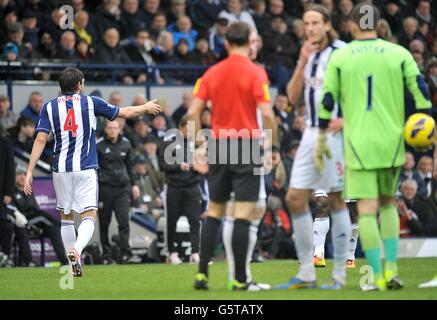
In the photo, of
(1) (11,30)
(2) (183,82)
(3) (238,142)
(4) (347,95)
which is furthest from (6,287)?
(2) (183,82)

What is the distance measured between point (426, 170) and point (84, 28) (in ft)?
24.4

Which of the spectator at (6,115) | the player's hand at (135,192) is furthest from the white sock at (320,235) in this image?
the spectator at (6,115)

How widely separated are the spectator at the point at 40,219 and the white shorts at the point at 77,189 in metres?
4.76

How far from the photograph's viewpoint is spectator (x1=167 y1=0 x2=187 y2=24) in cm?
2448

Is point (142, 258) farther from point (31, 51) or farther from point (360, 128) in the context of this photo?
point (360, 128)

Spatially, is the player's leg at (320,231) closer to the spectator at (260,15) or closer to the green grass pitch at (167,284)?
the green grass pitch at (167,284)

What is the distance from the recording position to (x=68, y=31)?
2202cm

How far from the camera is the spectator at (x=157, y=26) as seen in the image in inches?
930

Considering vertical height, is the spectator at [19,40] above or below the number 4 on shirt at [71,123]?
above

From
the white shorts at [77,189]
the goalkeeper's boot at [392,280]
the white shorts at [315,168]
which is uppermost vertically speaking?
the white shorts at [315,168]

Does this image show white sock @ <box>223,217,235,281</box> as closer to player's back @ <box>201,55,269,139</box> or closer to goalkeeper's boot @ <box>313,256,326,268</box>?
player's back @ <box>201,55,269,139</box>

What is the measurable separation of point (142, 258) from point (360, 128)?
10468 mm

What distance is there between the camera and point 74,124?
14.7 m

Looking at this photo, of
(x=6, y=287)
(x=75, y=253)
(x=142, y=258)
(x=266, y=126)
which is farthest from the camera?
(x=142, y=258)
